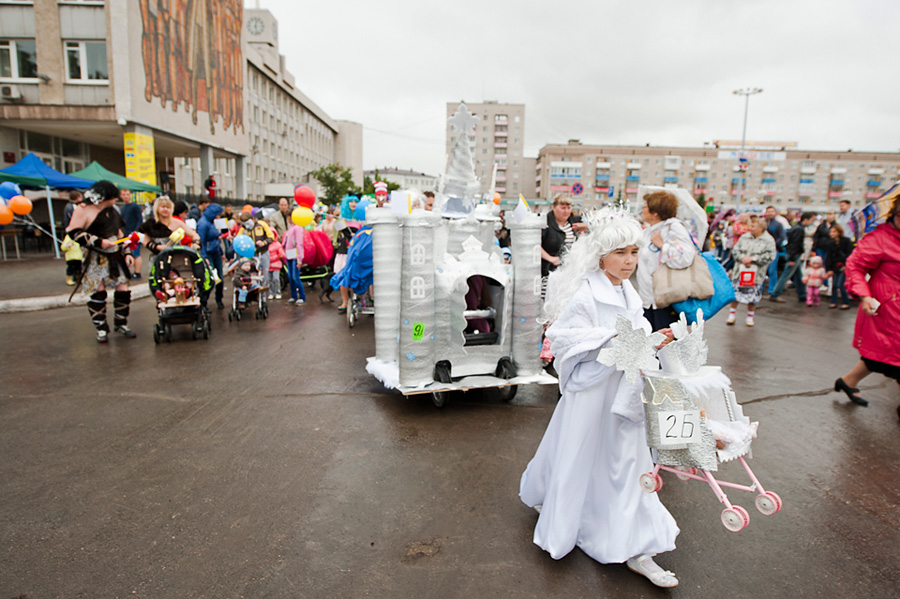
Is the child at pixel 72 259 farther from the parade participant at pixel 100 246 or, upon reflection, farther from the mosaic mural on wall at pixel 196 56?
the mosaic mural on wall at pixel 196 56

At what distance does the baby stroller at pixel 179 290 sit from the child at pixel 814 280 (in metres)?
12.2

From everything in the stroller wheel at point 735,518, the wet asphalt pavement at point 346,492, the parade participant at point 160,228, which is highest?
the parade participant at point 160,228

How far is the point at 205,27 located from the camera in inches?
1107

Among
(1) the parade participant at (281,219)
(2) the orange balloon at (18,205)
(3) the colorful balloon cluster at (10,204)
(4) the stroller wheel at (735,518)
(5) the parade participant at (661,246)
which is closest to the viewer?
(4) the stroller wheel at (735,518)

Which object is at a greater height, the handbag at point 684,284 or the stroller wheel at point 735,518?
the handbag at point 684,284

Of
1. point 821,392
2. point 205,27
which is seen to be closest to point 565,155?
point 205,27

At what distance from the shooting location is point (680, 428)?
2.12 metres

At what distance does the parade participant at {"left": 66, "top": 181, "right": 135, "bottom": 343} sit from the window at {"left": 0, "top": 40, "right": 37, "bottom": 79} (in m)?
21.7

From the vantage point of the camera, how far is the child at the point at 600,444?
2.50 metres

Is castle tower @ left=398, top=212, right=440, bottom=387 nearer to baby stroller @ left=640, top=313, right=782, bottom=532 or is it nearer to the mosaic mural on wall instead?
baby stroller @ left=640, top=313, right=782, bottom=532

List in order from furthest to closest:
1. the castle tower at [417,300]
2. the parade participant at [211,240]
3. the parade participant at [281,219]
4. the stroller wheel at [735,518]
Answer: the parade participant at [281,219], the parade participant at [211,240], the castle tower at [417,300], the stroller wheel at [735,518]

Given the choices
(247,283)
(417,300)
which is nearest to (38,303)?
(247,283)

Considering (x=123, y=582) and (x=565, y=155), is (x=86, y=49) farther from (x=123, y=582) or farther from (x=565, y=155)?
(x=565, y=155)

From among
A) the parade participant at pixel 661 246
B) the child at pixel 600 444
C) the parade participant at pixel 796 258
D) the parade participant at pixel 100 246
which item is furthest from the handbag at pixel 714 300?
the parade participant at pixel 796 258
